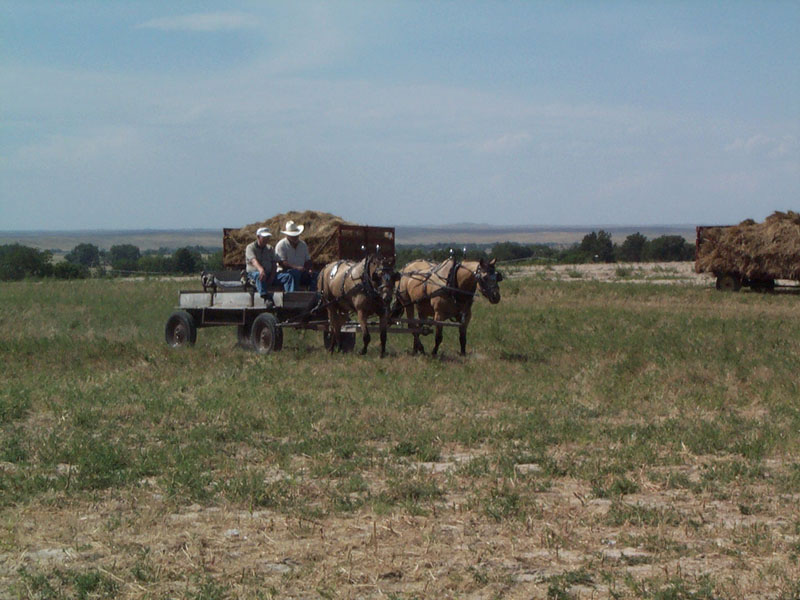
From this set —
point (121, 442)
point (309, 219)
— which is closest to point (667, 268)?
point (309, 219)

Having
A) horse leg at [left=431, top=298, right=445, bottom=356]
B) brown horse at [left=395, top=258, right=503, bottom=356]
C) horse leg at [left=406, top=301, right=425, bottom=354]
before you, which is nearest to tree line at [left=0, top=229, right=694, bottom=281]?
horse leg at [left=406, top=301, right=425, bottom=354]

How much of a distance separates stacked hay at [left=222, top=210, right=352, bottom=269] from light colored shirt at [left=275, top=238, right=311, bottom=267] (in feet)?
20.0

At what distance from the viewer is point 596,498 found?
7.73 m

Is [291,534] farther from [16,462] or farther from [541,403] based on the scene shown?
[541,403]

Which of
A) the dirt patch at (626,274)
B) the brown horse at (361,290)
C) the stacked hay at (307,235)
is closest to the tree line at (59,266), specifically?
the dirt patch at (626,274)

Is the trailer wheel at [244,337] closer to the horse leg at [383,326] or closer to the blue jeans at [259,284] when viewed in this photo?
the blue jeans at [259,284]

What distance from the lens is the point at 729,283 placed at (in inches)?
1273

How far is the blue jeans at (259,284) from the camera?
1678 cm

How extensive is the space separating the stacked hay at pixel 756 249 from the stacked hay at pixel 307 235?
13.2 metres

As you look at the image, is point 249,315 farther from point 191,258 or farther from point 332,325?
point 191,258

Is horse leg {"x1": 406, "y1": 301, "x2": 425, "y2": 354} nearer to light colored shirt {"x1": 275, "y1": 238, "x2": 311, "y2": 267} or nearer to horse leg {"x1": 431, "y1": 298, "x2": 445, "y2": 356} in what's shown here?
horse leg {"x1": 431, "y1": 298, "x2": 445, "y2": 356}

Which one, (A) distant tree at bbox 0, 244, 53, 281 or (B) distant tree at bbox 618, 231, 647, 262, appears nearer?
(A) distant tree at bbox 0, 244, 53, 281

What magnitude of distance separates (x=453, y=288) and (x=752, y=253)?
58.5ft

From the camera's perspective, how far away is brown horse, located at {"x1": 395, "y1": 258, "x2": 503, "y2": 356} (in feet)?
52.5
